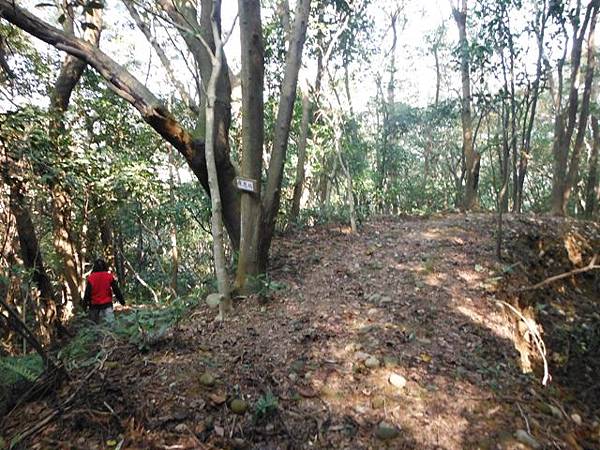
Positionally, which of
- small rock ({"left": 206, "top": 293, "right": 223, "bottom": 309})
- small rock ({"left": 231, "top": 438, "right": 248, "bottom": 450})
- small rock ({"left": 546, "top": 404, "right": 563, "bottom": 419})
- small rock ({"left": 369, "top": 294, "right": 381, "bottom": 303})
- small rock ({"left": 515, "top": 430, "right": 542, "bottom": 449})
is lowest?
small rock ({"left": 546, "top": 404, "right": 563, "bottom": 419})

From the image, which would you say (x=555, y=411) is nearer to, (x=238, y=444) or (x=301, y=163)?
(x=238, y=444)

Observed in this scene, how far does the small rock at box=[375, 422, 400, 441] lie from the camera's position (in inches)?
103

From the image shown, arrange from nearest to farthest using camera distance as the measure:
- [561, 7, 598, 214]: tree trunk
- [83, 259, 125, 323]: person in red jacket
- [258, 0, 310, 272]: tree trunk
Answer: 1. [258, 0, 310, 272]: tree trunk
2. [83, 259, 125, 323]: person in red jacket
3. [561, 7, 598, 214]: tree trunk

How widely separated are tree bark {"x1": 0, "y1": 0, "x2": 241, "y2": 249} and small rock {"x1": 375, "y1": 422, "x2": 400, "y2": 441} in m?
3.88

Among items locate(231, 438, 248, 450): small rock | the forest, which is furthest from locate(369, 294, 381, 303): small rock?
locate(231, 438, 248, 450): small rock

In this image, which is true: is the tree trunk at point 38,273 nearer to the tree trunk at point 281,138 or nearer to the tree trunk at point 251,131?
the tree trunk at point 251,131

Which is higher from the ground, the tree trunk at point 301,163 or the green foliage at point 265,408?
the tree trunk at point 301,163

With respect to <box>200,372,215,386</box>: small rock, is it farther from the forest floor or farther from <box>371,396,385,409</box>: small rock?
<box>371,396,385,409</box>: small rock

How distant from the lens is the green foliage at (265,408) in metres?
2.70

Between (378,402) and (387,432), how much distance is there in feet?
1.06

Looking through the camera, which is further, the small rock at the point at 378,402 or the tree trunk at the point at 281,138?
the tree trunk at the point at 281,138

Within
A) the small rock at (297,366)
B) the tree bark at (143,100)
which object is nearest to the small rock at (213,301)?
the tree bark at (143,100)

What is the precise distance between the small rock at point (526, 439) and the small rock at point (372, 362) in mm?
1128

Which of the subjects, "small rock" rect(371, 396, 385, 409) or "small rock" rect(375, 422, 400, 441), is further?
"small rock" rect(371, 396, 385, 409)
